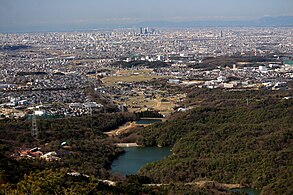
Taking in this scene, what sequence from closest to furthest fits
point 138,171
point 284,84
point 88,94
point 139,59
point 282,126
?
point 138,171
point 282,126
point 88,94
point 284,84
point 139,59

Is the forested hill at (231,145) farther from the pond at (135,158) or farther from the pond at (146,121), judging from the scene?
the pond at (146,121)

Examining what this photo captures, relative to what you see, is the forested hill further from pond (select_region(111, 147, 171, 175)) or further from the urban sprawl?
the urban sprawl

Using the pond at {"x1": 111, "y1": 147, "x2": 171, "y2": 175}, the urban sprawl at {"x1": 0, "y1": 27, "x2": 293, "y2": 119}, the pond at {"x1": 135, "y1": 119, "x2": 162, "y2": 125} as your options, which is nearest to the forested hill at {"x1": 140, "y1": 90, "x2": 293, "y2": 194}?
the pond at {"x1": 111, "y1": 147, "x2": 171, "y2": 175}

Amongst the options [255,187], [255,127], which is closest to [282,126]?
[255,127]

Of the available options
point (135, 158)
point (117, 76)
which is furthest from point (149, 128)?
point (117, 76)

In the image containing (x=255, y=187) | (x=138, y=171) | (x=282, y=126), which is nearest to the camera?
(x=255, y=187)

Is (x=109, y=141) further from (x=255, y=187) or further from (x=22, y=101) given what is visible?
(x=22, y=101)

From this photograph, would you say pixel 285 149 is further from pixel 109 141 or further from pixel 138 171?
pixel 109 141

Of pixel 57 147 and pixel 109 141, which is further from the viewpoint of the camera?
pixel 109 141
